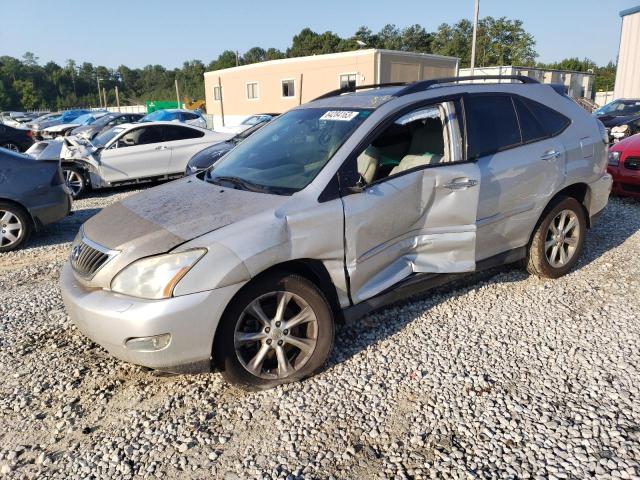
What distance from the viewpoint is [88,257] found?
10.2 ft

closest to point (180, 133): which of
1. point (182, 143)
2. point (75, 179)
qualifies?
point (182, 143)

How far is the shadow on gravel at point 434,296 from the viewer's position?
368 centimetres

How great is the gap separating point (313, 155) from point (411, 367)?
1.61 meters

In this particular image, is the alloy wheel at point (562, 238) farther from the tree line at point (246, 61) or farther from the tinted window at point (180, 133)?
the tree line at point (246, 61)

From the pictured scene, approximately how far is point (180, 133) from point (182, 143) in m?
0.26

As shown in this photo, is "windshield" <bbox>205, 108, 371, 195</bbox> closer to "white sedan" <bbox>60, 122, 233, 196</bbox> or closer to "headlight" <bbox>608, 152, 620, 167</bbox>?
"headlight" <bbox>608, 152, 620, 167</bbox>

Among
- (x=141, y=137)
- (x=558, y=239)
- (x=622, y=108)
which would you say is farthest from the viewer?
(x=622, y=108)

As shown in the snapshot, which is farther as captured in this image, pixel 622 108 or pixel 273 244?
pixel 622 108

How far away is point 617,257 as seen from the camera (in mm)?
5273

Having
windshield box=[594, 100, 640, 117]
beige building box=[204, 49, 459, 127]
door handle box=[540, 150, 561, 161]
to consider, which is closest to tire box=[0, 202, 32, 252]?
door handle box=[540, 150, 561, 161]

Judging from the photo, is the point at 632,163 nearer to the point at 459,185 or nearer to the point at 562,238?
the point at 562,238

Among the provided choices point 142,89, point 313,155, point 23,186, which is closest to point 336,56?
point 23,186

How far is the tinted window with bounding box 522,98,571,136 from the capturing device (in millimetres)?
4457

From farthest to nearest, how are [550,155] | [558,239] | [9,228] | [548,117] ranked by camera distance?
1. [9,228]
2. [558,239]
3. [548,117]
4. [550,155]
